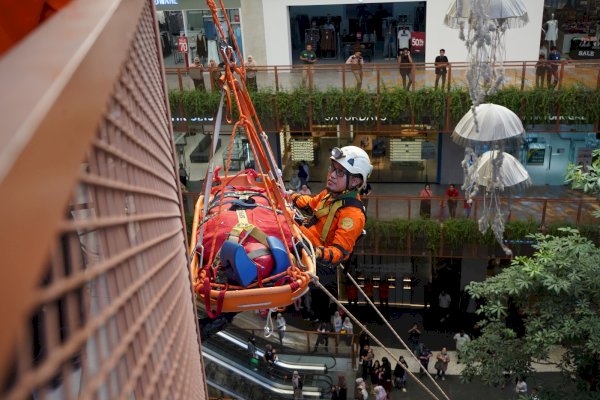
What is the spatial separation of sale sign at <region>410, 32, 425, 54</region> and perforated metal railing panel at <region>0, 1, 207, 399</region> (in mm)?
16998

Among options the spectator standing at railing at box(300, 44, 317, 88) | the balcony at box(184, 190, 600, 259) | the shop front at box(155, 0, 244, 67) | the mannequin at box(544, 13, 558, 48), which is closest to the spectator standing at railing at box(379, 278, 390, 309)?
the balcony at box(184, 190, 600, 259)

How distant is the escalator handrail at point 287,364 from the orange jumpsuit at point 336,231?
6835mm

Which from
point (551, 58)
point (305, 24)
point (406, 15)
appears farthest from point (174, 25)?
point (551, 58)

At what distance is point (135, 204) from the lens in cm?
151

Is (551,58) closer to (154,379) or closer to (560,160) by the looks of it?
(560,160)

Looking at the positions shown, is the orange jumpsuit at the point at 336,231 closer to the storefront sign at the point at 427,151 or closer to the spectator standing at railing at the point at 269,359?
the spectator standing at railing at the point at 269,359

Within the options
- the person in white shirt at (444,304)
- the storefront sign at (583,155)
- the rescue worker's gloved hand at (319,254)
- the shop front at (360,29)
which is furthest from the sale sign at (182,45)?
the rescue worker's gloved hand at (319,254)

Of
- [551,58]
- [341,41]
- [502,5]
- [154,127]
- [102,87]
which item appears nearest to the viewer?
[102,87]

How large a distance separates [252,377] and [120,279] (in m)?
13.2

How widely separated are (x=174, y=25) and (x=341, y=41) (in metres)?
4.96

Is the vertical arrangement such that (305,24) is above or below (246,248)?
above

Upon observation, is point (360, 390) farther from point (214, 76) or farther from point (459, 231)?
point (214, 76)

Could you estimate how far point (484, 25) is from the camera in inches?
447

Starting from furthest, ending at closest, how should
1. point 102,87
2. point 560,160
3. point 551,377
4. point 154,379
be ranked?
point 560,160 → point 551,377 → point 154,379 → point 102,87
